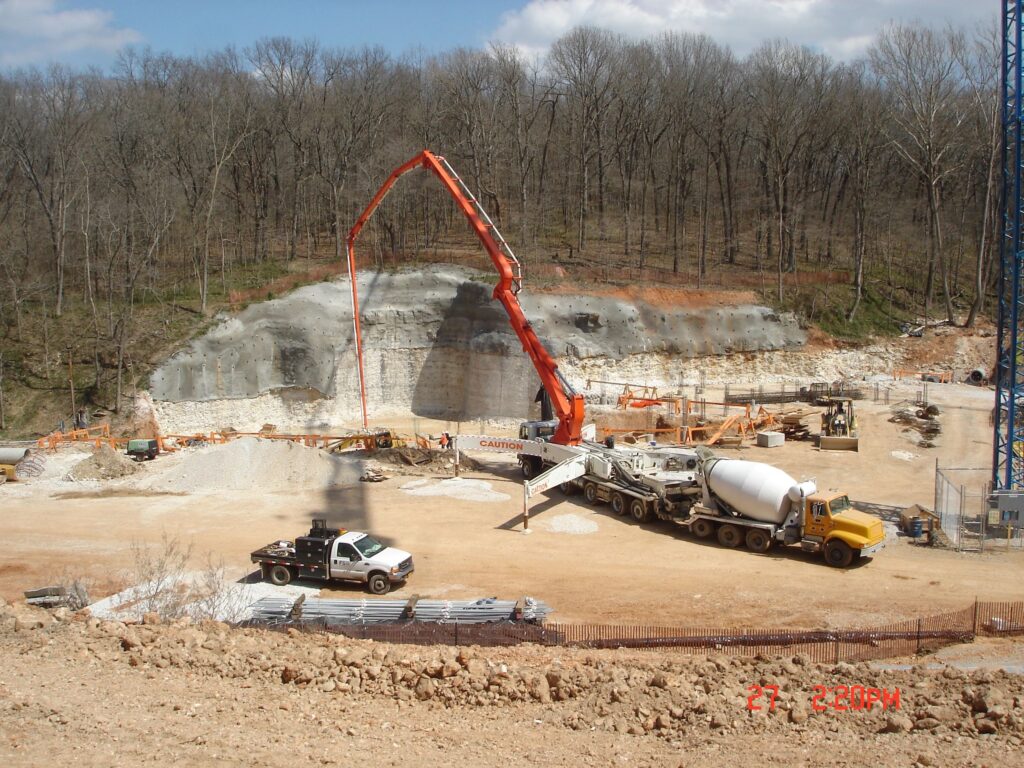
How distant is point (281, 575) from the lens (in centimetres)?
1891

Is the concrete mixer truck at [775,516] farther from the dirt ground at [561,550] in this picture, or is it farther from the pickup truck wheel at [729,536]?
the dirt ground at [561,550]

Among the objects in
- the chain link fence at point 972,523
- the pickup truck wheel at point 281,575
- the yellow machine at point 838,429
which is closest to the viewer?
the pickup truck wheel at point 281,575

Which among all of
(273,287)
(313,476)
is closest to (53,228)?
(273,287)

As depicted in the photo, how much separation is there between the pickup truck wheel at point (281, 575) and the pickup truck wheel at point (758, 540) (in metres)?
11.3

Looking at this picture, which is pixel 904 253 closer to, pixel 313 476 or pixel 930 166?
pixel 930 166

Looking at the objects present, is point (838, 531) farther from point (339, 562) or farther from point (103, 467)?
point (103, 467)

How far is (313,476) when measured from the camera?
93.8 feet

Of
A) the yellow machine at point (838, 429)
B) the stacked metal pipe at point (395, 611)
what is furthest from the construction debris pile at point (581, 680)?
the yellow machine at point (838, 429)

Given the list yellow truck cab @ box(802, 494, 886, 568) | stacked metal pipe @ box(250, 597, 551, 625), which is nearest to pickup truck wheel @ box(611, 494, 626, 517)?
yellow truck cab @ box(802, 494, 886, 568)

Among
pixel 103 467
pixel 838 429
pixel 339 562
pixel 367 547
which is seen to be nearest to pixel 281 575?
pixel 339 562

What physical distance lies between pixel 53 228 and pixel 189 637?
41329 mm

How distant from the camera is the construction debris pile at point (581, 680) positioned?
10.6m

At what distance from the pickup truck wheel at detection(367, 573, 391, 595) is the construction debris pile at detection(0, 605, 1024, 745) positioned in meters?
4.47

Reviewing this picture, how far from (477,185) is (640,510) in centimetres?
3829
